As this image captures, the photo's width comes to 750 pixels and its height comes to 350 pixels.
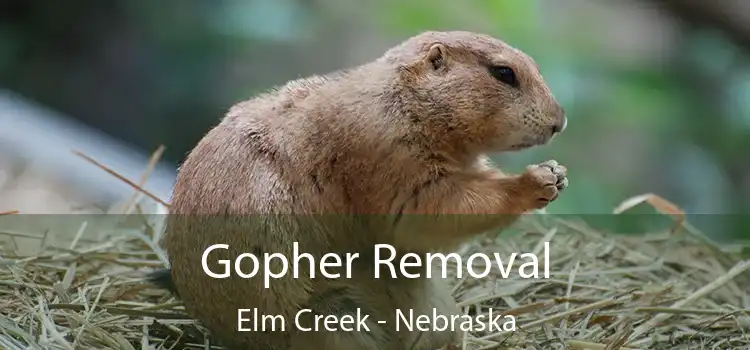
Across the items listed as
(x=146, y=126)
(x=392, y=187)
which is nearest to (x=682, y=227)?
(x=392, y=187)

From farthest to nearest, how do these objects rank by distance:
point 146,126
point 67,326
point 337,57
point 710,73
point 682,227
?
point 146,126 < point 710,73 < point 337,57 < point 682,227 < point 67,326

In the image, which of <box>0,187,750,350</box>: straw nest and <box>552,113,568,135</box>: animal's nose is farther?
<box>0,187,750,350</box>: straw nest

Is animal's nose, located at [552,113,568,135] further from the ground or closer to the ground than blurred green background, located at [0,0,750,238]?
closer to the ground

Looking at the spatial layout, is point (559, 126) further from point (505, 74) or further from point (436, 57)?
point (436, 57)

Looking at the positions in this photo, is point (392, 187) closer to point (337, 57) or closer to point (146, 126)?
point (337, 57)

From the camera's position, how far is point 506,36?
280 centimetres

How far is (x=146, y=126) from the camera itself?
15.4ft

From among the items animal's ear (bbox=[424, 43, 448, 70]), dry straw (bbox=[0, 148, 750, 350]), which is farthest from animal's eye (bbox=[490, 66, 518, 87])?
dry straw (bbox=[0, 148, 750, 350])

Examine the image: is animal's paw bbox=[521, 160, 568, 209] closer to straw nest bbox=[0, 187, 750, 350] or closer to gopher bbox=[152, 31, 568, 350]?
gopher bbox=[152, 31, 568, 350]

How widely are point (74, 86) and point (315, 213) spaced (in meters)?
3.20

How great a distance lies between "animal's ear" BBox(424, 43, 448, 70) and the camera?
84.2 inches

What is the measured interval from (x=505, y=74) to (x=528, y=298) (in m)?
0.72

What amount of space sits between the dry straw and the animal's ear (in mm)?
665

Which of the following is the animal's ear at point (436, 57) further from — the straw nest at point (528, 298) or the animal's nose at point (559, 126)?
the straw nest at point (528, 298)
